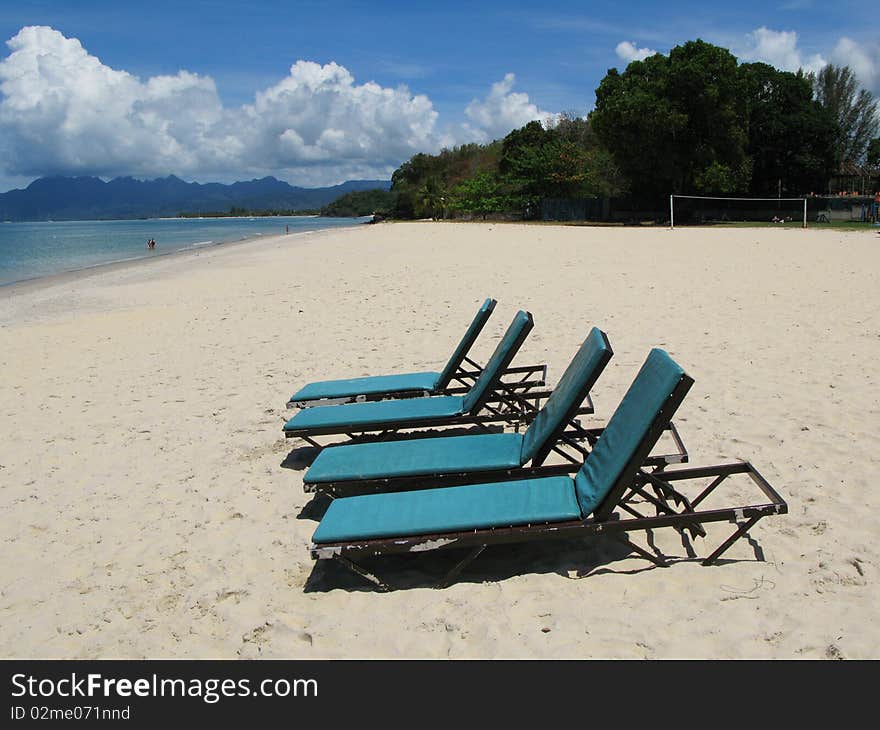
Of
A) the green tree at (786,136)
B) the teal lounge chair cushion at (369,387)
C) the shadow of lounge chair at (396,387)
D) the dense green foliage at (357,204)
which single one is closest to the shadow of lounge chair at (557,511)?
the shadow of lounge chair at (396,387)

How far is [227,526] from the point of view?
14.6 ft

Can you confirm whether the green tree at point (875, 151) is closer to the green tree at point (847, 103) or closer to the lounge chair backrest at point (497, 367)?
the green tree at point (847, 103)

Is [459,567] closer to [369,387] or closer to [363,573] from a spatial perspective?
[363,573]

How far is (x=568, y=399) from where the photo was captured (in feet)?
14.0

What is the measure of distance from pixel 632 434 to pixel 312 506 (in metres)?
2.31

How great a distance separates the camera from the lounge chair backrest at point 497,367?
5461mm

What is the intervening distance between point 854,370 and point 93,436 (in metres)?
7.54

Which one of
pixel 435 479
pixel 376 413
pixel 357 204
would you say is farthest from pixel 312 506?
pixel 357 204

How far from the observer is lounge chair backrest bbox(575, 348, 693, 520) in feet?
11.5

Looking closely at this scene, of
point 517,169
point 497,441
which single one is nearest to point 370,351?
point 497,441

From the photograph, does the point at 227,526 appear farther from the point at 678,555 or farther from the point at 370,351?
the point at 370,351

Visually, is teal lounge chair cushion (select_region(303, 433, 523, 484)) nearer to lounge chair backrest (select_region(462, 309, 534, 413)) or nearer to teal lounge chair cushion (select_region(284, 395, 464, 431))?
teal lounge chair cushion (select_region(284, 395, 464, 431))

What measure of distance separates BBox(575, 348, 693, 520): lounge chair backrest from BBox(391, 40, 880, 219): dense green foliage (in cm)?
4179
